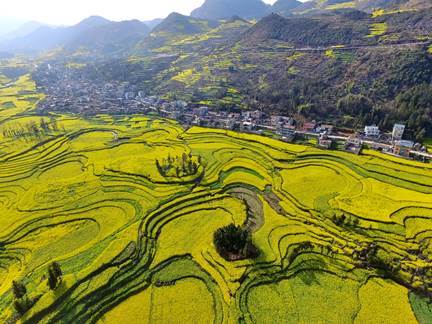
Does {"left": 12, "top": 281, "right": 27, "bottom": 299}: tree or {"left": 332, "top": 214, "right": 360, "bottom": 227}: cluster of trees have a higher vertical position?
{"left": 332, "top": 214, "right": 360, "bottom": 227}: cluster of trees

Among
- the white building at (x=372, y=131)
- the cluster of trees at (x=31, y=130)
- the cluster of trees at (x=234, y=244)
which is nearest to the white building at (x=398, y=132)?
the white building at (x=372, y=131)

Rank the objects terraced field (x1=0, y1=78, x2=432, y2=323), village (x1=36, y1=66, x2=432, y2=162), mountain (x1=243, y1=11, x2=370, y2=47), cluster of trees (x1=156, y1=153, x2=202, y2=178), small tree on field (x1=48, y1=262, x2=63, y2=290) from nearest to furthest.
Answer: terraced field (x1=0, y1=78, x2=432, y2=323) < small tree on field (x1=48, y1=262, x2=63, y2=290) < cluster of trees (x1=156, y1=153, x2=202, y2=178) < village (x1=36, y1=66, x2=432, y2=162) < mountain (x1=243, y1=11, x2=370, y2=47)

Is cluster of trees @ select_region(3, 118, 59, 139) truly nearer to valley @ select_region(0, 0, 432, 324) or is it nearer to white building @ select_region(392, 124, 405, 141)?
valley @ select_region(0, 0, 432, 324)

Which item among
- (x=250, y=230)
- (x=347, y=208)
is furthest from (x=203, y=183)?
(x=347, y=208)

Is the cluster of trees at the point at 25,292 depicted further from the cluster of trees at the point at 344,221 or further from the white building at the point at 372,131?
the white building at the point at 372,131

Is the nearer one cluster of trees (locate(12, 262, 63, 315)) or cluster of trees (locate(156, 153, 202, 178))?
cluster of trees (locate(12, 262, 63, 315))

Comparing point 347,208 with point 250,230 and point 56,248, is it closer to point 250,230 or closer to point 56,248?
point 250,230

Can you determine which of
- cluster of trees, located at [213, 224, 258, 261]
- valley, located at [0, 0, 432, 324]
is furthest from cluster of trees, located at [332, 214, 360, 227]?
cluster of trees, located at [213, 224, 258, 261]

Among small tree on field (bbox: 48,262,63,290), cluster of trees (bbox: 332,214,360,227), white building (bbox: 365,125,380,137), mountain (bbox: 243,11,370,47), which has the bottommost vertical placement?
small tree on field (bbox: 48,262,63,290)

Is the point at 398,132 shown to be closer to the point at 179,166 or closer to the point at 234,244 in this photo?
the point at 179,166
